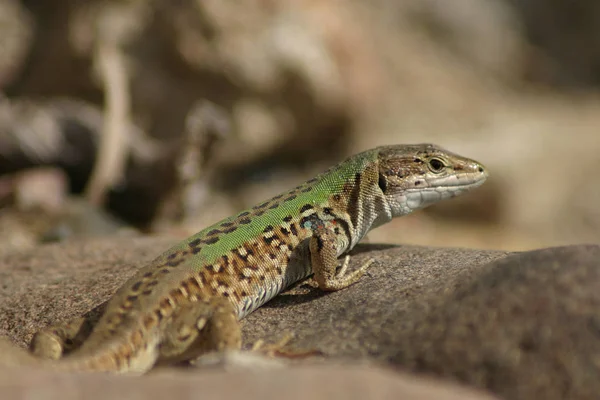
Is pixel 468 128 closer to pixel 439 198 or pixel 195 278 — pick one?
pixel 439 198

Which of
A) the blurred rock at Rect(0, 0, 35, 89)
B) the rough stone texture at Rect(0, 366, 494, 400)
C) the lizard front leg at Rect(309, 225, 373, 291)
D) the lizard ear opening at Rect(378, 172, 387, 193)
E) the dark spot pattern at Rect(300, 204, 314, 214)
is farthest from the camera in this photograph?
the blurred rock at Rect(0, 0, 35, 89)

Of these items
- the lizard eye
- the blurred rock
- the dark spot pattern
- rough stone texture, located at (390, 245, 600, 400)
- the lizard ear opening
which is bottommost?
rough stone texture, located at (390, 245, 600, 400)

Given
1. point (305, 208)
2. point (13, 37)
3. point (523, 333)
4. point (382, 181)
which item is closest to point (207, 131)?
point (382, 181)

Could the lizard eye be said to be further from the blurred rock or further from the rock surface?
the blurred rock

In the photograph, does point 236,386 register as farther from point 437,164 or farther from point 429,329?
point 437,164

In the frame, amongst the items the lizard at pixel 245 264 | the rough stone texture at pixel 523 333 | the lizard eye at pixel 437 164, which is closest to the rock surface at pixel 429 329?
the rough stone texture at pixel 523 333

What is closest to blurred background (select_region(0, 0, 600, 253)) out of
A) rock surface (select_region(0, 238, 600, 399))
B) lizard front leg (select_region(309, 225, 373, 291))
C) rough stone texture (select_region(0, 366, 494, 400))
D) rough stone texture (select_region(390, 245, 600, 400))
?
lizard front leg (select_region(309, 225, 373, 291))

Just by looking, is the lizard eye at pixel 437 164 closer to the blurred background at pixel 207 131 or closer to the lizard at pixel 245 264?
the lizard at pixel 245 264
